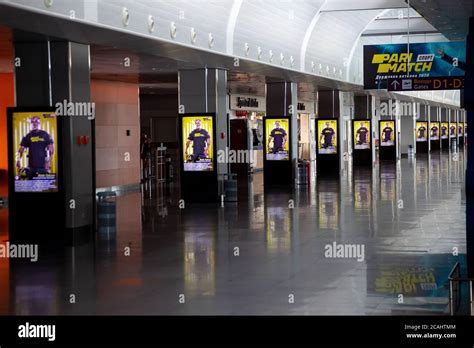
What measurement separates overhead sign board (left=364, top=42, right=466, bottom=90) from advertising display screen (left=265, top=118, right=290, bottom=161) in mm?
5021

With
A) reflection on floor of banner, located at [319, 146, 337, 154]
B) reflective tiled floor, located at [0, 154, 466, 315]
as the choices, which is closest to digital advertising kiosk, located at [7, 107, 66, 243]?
reflective tiled floor, located at [0, 154, 466, 315]

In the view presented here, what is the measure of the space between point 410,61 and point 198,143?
30.9ft

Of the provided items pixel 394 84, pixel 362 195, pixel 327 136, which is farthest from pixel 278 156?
pixel 327 136

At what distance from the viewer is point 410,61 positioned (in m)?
33.4

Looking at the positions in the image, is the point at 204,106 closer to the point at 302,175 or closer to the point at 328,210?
the point at 328,210

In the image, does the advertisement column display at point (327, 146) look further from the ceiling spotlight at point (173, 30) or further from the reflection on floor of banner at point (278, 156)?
the ceiling spotlight at point (173, 30)

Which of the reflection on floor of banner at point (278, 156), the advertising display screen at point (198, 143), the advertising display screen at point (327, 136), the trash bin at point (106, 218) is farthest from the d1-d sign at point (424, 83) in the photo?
the trash bin at point (106, 218)

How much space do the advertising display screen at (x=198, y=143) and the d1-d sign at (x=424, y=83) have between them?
8365mm

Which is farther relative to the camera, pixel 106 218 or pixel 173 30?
pixel 173 30

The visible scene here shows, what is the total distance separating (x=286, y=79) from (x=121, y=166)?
8.01 metres

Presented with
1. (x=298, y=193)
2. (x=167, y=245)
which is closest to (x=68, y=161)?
(x=167, y=245)
